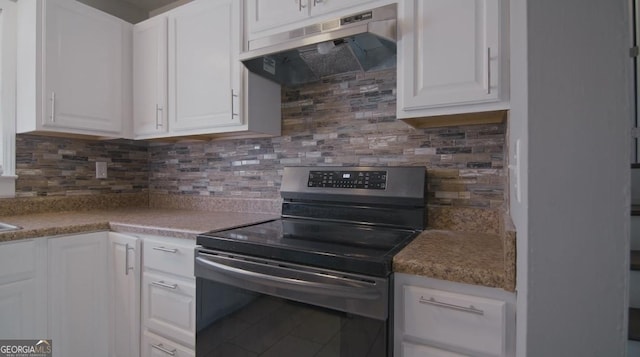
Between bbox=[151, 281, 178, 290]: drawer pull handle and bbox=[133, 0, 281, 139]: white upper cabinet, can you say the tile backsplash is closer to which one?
bbox=[133, 0, 281, 139]: white upper cabinet

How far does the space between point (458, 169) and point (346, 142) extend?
22.9 inches

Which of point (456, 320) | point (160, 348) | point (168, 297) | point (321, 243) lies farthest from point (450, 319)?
point (160, 348)

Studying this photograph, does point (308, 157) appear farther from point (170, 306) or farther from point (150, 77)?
point (150, 77)

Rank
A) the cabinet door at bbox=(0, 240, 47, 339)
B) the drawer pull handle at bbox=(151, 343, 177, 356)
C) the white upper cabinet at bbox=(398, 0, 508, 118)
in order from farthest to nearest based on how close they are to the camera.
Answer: the drawer pull handle at bbox=(151, 343, 177, 356), the cabinet door at bbox=(0, 240, 47, 339), the white upper cabinet at bbox=(398, 0, 508, 118)

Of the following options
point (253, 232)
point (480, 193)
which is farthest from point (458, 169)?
point (253, 232)

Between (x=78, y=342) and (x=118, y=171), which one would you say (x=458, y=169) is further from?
(x=118, y=171)

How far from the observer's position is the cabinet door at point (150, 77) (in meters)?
1.93

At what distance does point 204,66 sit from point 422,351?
1.73 metres

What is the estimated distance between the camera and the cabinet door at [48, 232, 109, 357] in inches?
58.8

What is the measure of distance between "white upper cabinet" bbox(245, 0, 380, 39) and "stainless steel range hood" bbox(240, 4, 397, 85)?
0.11 metres

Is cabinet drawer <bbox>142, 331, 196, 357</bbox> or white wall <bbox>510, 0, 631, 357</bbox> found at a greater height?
white wall <bbox>510, 0, 631, 357</bbox>

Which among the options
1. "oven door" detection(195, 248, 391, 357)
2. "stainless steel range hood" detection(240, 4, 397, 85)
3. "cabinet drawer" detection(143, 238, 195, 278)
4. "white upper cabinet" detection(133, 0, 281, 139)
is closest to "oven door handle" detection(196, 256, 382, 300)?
"oven door" detection(195, 248, 391, 357)

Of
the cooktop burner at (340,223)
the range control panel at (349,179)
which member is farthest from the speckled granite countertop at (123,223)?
the range control panel at (349,179)

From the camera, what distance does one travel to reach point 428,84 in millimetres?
1195
